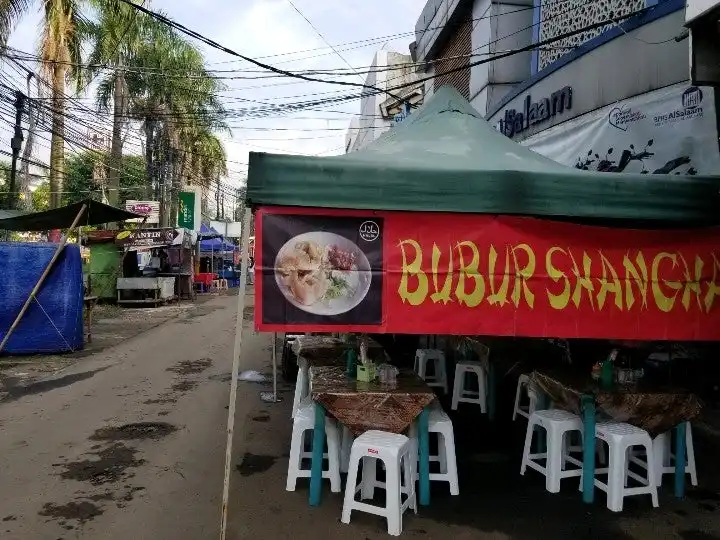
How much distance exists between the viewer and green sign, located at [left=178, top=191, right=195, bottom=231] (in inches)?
938

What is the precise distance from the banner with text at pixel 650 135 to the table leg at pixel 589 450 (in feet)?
10.7

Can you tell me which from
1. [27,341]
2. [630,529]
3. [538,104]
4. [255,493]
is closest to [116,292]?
[27,341]

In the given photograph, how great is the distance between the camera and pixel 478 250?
3949 mm

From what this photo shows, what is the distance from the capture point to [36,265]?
1048 cm

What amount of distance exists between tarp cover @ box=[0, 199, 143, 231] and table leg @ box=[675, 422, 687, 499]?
28.5 ft

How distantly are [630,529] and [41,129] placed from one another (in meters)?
18.5

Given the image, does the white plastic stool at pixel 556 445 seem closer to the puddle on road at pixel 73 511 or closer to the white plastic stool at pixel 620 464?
the white plastic stool at pixel 620 464

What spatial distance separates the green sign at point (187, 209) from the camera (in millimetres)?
23812

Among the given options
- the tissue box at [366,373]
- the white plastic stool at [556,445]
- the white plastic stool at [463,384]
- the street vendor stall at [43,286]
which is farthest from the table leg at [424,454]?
the street vendor stall at [43,286]

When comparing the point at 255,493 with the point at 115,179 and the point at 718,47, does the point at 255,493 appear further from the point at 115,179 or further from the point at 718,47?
the point at 115,179

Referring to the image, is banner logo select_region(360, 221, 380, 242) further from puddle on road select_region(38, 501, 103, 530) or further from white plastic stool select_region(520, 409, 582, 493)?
puddle on road select_region(38, 501, 103, 530)

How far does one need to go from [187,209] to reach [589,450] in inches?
864

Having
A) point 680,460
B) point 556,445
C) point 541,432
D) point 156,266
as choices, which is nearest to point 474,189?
point 556,445

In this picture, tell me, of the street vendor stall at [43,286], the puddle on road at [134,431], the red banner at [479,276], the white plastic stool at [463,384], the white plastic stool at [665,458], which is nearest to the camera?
the red banner at [479,276]
